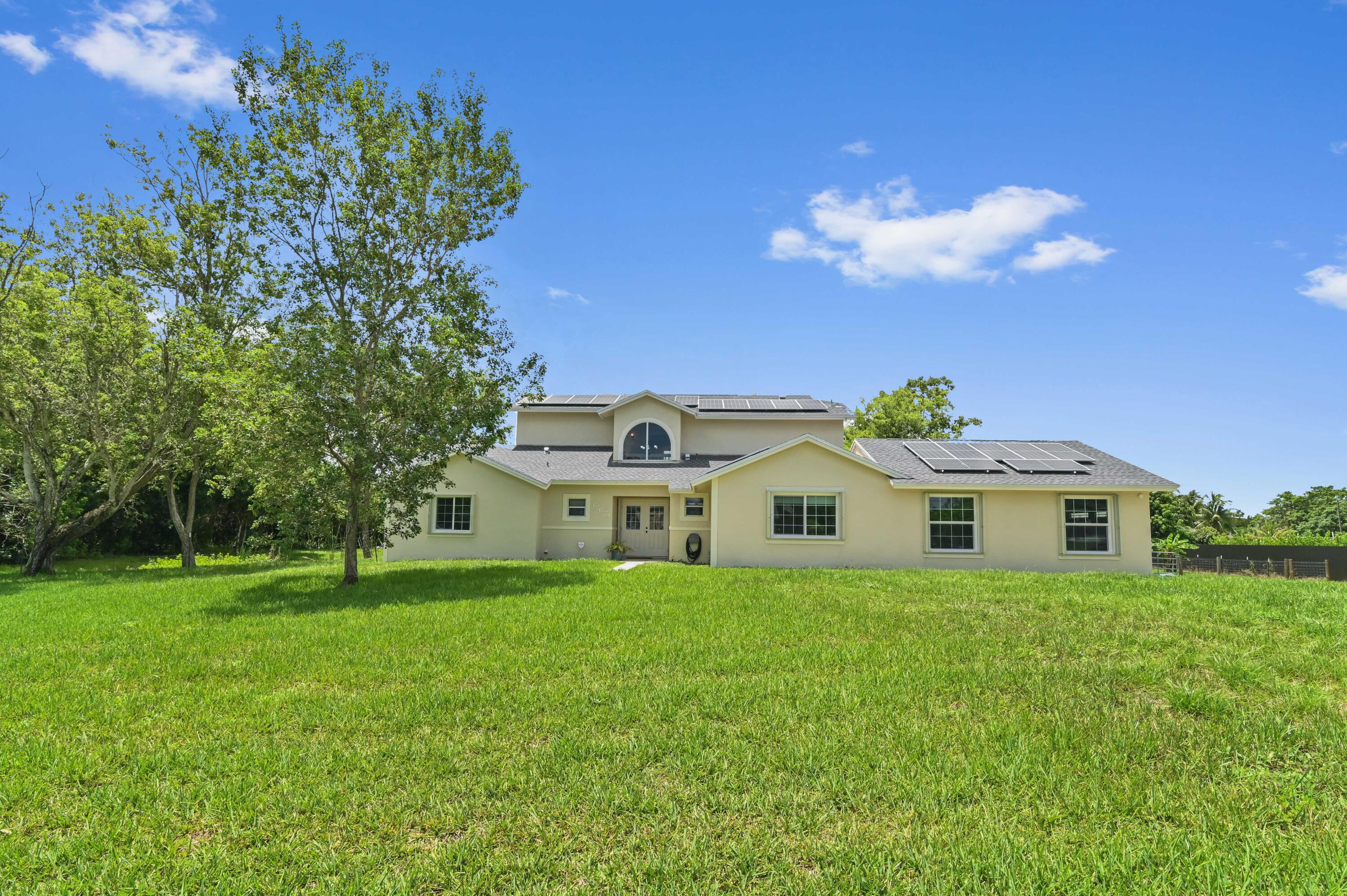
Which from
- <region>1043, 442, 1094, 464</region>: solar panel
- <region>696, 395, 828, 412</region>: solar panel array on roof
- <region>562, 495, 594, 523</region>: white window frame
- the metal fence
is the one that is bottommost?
the metal fence

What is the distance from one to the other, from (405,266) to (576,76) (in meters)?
5.61

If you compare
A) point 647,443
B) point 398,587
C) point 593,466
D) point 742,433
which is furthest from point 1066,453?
point 398,587

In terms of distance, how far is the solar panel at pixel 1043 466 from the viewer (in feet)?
57.7

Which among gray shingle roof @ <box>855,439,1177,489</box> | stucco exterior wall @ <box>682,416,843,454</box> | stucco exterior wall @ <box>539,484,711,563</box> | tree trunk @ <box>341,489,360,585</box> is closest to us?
tree trunk @ <box>341,489,360,585</box>

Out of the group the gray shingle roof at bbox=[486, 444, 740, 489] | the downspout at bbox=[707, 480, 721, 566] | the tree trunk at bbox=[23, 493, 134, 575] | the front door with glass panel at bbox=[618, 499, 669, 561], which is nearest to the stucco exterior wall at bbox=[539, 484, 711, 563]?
the front door with glass panel at bbox=[618, 499, 669, 561]

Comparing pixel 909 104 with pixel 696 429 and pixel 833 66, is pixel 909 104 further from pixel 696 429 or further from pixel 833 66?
pixel 696 429

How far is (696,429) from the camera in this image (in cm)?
2453

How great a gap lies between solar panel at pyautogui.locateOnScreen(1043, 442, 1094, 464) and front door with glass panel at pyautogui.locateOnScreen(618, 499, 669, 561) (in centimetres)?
1141

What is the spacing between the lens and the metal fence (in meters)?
24.2

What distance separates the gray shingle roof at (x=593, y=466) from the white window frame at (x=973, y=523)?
560cm

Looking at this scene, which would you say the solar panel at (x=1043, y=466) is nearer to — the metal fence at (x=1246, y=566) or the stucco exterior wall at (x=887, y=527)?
the stucco exterior wall at (x=887, y=527)

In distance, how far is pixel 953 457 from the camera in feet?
62.3

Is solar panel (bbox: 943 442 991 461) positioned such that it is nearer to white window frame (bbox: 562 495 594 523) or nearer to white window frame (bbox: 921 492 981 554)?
white window frame (bbox: 921 492 981 554)

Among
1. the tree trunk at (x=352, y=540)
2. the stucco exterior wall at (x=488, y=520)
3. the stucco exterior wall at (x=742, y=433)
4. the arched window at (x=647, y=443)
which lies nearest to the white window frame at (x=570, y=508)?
the stucco exterior wall at (x=488, y=520)
